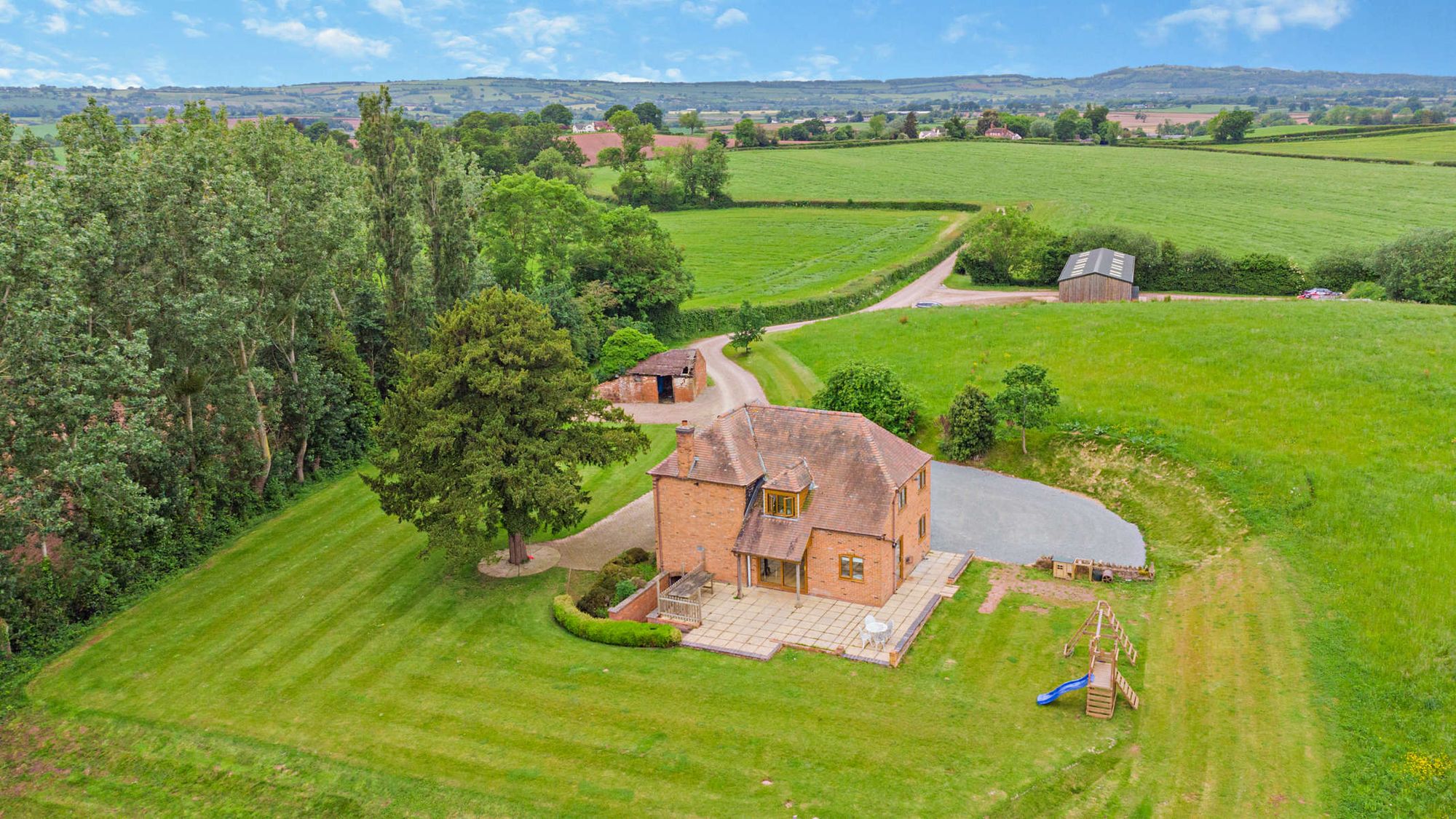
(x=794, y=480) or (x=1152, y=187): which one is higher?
(x=1152, y=187)

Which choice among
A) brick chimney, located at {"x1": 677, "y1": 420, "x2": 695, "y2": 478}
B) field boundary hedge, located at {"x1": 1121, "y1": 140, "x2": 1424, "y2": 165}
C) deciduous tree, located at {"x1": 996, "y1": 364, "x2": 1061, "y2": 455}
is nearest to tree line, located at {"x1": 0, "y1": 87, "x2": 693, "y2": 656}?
brick chimney, located at {"x1": 677, "y1": 420, "x2": 695, "y2": 478}

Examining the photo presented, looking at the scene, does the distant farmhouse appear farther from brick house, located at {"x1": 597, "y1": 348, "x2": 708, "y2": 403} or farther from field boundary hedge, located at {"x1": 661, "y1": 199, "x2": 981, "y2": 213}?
field boundary hedge, located at {"x1": 661, "y1": 199, "x2": 981, "y2": 213}

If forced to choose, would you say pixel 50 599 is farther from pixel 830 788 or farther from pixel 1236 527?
pixel 1236 527

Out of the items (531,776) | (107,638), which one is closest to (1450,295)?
(531,776)

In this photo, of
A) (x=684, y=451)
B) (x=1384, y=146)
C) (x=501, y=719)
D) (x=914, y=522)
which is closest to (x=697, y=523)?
(x=684, y=451)

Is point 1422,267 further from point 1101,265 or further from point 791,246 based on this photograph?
point 791,246
